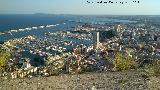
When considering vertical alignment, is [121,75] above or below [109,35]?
above

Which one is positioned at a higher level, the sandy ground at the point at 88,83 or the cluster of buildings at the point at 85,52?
the sandy ground at the point at 88,83

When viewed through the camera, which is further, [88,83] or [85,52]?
[85,52]

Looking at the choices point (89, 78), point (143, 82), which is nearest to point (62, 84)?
point (89, 78)

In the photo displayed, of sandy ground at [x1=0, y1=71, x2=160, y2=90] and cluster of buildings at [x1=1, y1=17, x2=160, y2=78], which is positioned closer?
sandy ground at [x1=0, y1=71, x2=160, y2=90]

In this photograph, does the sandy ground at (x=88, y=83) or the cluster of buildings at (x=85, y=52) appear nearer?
the sandy ground at (x=88, y=83)

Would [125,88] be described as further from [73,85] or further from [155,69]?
[155,69]

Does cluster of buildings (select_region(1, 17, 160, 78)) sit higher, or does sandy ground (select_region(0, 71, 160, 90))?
sandy ground (select_region(0, 71, 160, 90))

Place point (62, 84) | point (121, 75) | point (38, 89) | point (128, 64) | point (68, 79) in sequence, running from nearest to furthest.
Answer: point (38, 89) → point (62, 84) → point (68, 79) → point (121, 75) → point (128, 64)

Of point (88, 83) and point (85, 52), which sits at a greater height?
point (88, 83)
